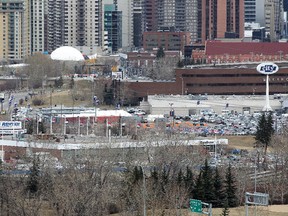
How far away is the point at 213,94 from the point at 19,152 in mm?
27372

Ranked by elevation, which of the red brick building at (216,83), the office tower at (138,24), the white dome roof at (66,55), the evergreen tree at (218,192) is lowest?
the evergreen tree at (218,192)

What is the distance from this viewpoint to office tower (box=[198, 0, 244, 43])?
103875 mm

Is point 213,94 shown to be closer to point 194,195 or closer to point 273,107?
point 273,107

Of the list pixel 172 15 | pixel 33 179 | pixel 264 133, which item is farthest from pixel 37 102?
pixel 172 15

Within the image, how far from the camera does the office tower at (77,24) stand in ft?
352

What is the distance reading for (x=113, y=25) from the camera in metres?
110

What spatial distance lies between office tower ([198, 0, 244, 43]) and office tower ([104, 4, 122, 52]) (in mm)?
7613

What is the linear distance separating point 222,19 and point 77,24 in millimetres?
11136

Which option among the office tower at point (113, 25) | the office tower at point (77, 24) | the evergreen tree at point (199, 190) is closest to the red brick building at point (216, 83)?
the evergreen tree at point (199, 190)

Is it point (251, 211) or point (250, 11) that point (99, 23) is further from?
point (251, 211)

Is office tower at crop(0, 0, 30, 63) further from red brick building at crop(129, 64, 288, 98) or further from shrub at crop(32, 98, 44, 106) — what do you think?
shrub at crop(32, 98, 44, 106)

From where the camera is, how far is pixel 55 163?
4056cm

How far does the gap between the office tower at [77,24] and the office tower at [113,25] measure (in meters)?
1.58

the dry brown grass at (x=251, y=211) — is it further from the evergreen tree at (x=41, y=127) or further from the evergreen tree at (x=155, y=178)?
the evergreen tree at (x=41, y=127)
